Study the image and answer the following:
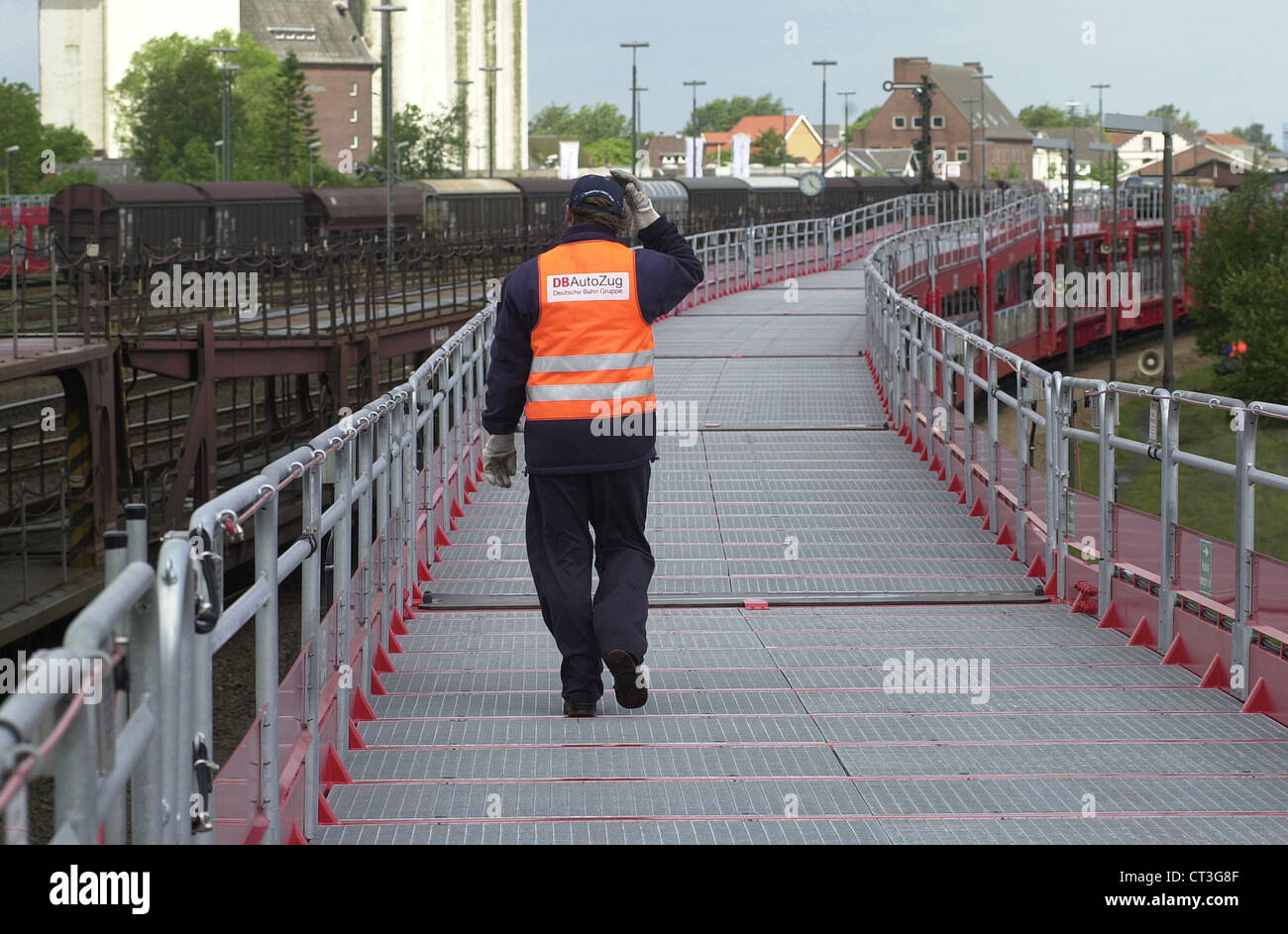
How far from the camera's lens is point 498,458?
283 inches

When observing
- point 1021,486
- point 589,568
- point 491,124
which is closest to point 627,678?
point 589,568

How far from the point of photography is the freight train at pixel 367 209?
149 feet

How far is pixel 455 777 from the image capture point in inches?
236

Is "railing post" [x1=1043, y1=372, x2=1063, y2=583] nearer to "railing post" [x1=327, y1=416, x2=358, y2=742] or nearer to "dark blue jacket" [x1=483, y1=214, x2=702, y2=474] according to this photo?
"dark blue jacket" [x1=483, y1=214, x2=702, y2=474]

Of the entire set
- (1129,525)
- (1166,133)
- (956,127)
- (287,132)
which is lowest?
(1129,525)

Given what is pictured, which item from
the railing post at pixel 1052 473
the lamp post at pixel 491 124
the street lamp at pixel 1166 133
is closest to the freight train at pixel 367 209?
the lamp post at pixel 491 124

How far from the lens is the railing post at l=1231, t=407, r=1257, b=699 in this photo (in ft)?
23.4

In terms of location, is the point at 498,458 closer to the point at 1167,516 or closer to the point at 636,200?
the point at 636,200

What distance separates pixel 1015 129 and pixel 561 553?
177 m

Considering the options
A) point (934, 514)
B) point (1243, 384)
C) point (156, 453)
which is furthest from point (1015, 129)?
point (934, 514)

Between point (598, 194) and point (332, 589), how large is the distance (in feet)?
7.54

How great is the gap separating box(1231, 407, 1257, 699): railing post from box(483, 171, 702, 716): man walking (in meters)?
2.25

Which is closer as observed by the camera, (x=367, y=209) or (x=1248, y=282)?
(x=367, y=209)
